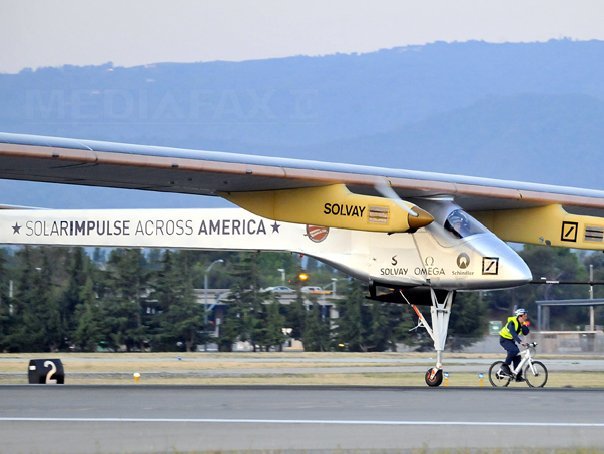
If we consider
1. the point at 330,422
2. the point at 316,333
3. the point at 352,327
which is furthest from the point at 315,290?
the point at 330,422

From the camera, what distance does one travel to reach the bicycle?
21547 mm

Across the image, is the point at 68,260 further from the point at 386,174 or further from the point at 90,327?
the point at 386,174

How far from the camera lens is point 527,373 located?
→ 72.1ft

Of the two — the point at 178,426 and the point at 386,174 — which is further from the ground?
the point at 386,174

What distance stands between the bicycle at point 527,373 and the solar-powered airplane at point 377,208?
177 centimetres

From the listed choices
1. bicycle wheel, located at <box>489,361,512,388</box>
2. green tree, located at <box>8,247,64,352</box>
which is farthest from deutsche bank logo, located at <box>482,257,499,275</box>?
green tree, located at <box>8,247,64,352</box>

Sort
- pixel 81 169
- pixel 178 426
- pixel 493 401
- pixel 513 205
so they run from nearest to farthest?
pixel 178 426
pixel 493 401
pixel 81 169
pixel 513 205

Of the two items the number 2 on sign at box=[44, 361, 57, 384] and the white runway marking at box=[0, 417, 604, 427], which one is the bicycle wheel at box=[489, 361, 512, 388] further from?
the white runway marking at box=[0, 417, 604, 427]

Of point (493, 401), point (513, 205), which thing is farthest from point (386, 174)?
point (493, 401)

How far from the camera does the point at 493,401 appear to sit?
49.3ft

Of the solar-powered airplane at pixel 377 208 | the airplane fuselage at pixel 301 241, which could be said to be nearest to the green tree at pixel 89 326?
the airplane fuselage at pixel 301 241

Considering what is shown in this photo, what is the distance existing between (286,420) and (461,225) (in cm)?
942

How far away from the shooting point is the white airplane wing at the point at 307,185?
19766 millimetres

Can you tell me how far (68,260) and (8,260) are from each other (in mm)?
3107
